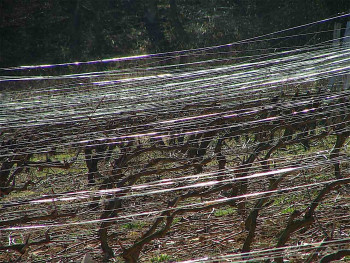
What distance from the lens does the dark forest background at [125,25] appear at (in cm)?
948

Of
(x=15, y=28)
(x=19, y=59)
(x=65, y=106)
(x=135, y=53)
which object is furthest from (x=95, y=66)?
(x=65, y=106)

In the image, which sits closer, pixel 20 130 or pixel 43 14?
pixel 20 130

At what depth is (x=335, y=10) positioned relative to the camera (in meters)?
7.91

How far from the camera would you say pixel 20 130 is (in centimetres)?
289

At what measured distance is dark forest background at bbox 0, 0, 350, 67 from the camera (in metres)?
9.48

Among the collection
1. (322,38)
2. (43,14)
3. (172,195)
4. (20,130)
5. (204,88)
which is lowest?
(172,195)

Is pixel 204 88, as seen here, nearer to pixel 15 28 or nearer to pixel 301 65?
pixel 301 65

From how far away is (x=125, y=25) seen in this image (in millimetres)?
10750

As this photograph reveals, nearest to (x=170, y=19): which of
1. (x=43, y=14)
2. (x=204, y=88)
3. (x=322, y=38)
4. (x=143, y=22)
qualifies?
(x=143, y=22)

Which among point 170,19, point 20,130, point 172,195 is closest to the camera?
point 172,195

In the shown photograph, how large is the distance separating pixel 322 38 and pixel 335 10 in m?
0.53

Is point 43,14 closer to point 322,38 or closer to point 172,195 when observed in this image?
point 322,38

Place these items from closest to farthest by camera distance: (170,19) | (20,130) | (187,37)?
(20,130) → (187,37) → (170,19)

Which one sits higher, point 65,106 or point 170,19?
point 170,19
